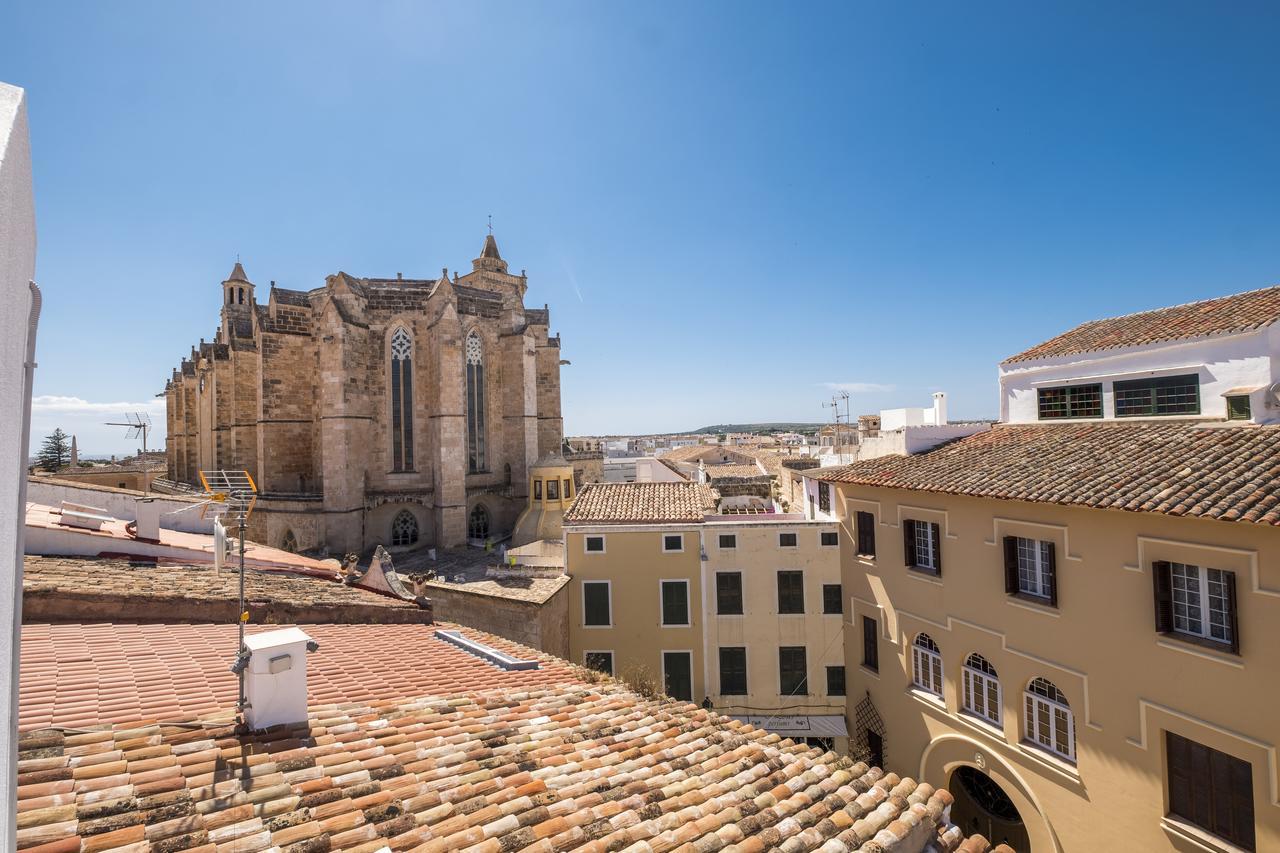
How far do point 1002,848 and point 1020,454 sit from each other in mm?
9634

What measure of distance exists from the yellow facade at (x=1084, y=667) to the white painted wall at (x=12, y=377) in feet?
39.6

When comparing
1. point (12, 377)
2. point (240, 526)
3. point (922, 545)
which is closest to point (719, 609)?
point (922, 545)

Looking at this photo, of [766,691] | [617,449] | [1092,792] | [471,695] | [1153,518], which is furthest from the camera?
[617,449]

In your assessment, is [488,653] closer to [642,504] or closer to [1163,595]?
[1163,595]

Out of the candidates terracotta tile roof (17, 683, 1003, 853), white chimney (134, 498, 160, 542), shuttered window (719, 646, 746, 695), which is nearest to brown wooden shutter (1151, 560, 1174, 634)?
terracotta tile roof (17, 683, 1003, 853)

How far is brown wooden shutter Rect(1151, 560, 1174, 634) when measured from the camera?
9.08m

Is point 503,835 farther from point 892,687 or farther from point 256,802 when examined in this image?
point 892,687

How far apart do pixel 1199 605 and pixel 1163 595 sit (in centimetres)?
42

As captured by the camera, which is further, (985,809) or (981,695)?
(985,809)

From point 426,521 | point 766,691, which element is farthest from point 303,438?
point 766,691

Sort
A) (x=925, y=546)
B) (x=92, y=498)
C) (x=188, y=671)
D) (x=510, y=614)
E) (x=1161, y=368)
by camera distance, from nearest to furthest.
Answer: (x=188, y=671) < (x=1161, y=368) < (x=925, y=546) < (x=92, y=498) < (x=510, y=614)

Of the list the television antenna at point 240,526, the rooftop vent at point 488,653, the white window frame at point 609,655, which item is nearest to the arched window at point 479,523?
the white window frame at point 609,655

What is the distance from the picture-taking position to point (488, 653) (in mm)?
9117

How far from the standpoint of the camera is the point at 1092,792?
9867 millimetres
